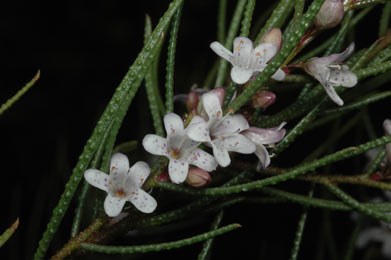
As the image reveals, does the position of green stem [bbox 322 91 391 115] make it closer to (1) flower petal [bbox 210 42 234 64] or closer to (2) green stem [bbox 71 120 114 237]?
(1) flower petal [bbox 210 42 234 64]

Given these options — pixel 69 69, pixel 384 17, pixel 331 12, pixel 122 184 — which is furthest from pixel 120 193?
pixel 69 69

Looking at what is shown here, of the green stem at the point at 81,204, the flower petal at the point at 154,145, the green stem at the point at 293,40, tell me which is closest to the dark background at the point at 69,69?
the green stem at the point at 81,204

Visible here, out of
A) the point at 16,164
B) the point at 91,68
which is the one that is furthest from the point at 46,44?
the point at 16,164

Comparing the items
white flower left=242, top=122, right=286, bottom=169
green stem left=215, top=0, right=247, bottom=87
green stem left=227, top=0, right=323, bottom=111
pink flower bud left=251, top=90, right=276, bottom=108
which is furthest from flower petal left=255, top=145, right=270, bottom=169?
green stem left=215, top=0, right=247, bottom=87

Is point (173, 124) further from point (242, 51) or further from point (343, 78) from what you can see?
point (343, 78)

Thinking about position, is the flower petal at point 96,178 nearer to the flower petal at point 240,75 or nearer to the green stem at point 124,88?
the green stem at point 124,88
